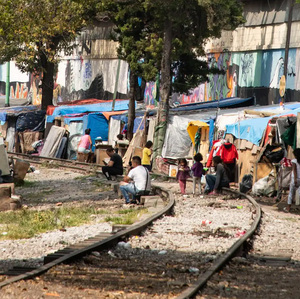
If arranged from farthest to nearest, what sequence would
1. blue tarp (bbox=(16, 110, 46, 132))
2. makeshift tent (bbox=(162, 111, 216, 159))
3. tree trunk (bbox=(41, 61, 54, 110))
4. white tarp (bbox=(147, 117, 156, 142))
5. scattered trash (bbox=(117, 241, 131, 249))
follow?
tree trunk (bbox=(41, 61, 54, 110)) → blue tarp (bbox=(16, 110, 46, 132)) → white tarp (bbox=(147, 117, 156, 142)) → makeshift tent (bbox=(162, 111, 216, 159)) → scattered trash (bbox=(117, 241, 131, 249))

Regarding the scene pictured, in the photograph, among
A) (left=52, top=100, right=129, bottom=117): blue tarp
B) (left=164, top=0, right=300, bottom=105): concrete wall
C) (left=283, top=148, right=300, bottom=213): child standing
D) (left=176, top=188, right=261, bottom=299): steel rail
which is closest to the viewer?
(left=176, top=188, right=261, bottom=299): steel rail

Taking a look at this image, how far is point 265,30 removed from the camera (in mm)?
35969

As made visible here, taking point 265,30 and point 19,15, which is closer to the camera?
point 19,15

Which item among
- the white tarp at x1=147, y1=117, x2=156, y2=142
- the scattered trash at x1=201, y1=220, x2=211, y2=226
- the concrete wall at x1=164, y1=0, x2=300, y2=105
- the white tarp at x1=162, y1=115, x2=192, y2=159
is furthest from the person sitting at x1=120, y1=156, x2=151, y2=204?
the concrete wall at x1=164, y1=0, x2=300, y2=105

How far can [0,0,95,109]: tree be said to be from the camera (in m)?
25.6

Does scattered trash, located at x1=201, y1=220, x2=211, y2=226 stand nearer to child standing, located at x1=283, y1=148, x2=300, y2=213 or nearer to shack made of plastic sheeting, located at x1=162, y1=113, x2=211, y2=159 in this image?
child standing, located at x1=283, y1=148, x2=300, y2=213

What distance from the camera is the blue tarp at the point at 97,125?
3738 cm

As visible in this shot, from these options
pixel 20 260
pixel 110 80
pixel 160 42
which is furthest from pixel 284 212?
pixel 110 80

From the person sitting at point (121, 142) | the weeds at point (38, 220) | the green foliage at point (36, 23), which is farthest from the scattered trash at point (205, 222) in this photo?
the person sitting at point (121, 142)

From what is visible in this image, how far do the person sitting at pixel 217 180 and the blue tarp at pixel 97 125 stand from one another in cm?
1660

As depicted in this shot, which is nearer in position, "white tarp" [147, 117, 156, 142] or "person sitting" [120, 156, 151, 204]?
"person sitting" [120, 156, 151, 204]

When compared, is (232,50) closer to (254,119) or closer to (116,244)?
(254,119)

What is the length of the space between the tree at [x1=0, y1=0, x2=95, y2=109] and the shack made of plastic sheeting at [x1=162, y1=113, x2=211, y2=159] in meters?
6.74

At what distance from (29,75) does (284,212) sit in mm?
51585
